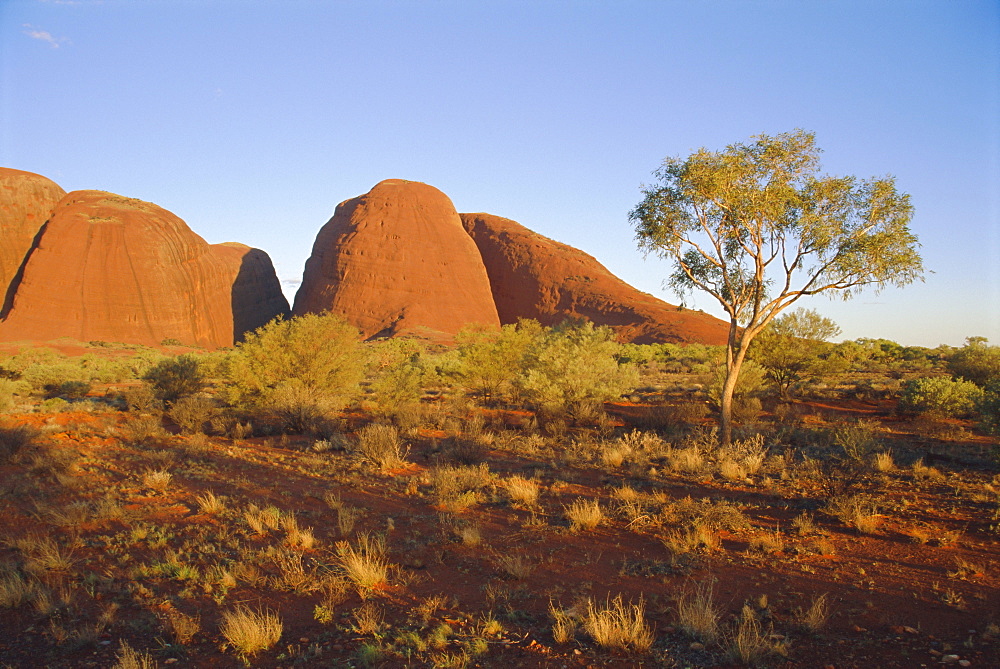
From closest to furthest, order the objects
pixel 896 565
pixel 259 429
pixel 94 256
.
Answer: pixel 896 565 < pixel 259 429 < pixel 94 256

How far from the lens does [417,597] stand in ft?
14.9

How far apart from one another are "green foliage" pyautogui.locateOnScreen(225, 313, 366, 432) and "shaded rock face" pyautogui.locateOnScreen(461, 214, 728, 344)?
39.8m

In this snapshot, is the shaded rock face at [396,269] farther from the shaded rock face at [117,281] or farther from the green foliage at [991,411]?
the green foliage at [991,411]

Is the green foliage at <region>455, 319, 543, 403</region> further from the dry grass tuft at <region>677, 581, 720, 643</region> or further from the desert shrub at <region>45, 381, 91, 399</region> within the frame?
the desert shrub at <region>45, 381, 91, 399</region>

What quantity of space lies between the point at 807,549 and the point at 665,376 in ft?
65.5

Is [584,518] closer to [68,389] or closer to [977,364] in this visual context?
→ [977,364]

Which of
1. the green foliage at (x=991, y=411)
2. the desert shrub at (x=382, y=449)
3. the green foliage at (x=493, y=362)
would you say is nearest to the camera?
the green foliage at (x=991, y=411)

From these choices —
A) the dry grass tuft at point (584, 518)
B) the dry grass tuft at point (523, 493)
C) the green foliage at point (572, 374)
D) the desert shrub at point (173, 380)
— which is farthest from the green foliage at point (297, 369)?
the dry grass tuft at point (584, 518)

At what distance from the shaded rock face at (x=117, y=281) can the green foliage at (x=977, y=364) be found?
2021 inches

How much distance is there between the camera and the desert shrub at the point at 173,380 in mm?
17000

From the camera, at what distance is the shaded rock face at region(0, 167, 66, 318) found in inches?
1736

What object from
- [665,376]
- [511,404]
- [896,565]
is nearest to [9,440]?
[511,404]

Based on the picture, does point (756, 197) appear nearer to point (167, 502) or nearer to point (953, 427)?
point (953, 427)

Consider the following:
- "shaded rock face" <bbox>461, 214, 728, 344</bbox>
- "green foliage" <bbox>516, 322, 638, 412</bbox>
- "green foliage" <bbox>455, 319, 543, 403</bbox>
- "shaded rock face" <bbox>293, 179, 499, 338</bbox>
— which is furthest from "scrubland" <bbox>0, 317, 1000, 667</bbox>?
"shaded rock face" <bbox>461, 214, 728, 344</bbox>
